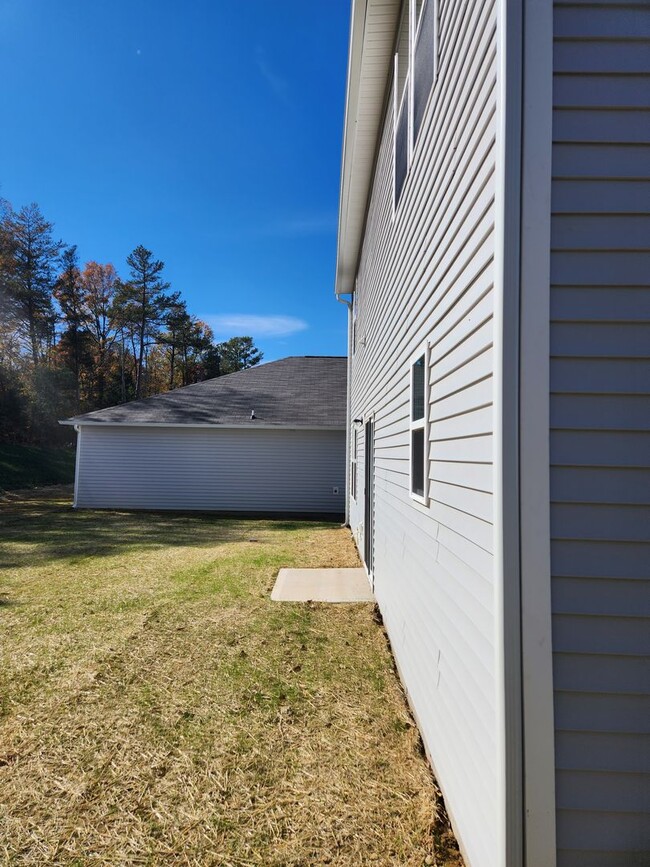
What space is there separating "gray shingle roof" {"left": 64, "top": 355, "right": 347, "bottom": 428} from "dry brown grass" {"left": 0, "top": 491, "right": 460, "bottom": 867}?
867 centimetres

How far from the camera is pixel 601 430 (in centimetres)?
148

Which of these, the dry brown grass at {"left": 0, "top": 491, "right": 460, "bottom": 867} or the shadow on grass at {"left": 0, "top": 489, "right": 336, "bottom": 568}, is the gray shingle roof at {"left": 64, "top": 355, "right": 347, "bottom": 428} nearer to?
the shadow on grass at {"left": 0, "top": 489, "right": 336, "bottom": 568}

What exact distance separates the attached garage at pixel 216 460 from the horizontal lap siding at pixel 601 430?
12.2 m

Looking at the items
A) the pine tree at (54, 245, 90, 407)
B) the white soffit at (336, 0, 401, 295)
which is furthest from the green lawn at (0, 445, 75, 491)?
the white soffit at (336, 0, 401, 295)

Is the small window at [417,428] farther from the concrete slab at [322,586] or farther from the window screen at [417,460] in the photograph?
the concrete slab at [322,586]

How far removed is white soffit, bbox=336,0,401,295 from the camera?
4324 millimetres

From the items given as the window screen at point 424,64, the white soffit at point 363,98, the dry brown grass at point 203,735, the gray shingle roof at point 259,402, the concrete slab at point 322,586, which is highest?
the white soffit at point 363,98

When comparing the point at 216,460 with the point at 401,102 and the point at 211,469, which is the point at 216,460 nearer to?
the point at 211,469

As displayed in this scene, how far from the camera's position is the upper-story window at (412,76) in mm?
2932

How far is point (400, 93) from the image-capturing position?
4332 millimetres

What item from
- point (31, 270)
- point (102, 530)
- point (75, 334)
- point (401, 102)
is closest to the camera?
point (401, 102)

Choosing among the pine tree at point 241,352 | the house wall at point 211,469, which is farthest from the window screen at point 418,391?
the pine tree at point 241,352

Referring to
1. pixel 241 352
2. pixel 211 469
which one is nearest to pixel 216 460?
pixel 211 469

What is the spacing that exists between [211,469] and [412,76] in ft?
40.0
